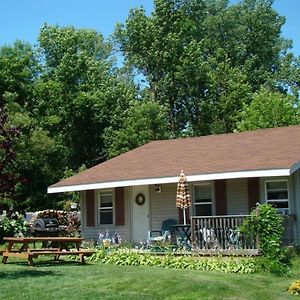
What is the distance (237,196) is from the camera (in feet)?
63.4

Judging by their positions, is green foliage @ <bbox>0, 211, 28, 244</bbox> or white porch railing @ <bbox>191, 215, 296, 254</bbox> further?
green foliage @ <bbox>0, 211, 28, 244</bbox>

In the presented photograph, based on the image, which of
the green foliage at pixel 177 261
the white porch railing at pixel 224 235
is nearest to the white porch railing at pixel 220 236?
the white porch railing at pixel 224 235

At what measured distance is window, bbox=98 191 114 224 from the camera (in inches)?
860

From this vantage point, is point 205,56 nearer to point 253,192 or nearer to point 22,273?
point 253,192

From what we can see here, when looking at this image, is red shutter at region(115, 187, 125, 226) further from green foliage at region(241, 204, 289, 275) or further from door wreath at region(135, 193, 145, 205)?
green foliage at region(241, 204, 289, 275)

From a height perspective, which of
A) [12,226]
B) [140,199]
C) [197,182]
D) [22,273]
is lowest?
[22,273]

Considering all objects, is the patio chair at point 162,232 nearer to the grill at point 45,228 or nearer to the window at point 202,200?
the window at point 202,200

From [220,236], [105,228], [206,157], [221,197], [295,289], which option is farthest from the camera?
[105,228]

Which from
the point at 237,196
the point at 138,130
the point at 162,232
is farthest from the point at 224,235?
the point at 138,130

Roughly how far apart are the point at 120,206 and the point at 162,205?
1612mm

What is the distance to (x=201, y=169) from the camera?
751 inches

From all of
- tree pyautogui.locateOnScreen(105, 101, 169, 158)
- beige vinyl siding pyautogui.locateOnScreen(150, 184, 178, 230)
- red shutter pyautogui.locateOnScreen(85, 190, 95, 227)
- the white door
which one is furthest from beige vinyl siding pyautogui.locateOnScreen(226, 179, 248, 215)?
tree pyautogui.locateOnScreen(105, 101, 169, 158)

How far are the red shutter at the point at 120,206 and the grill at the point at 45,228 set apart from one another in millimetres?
2826

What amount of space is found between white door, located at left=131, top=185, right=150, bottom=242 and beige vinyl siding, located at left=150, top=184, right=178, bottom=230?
0.19m
